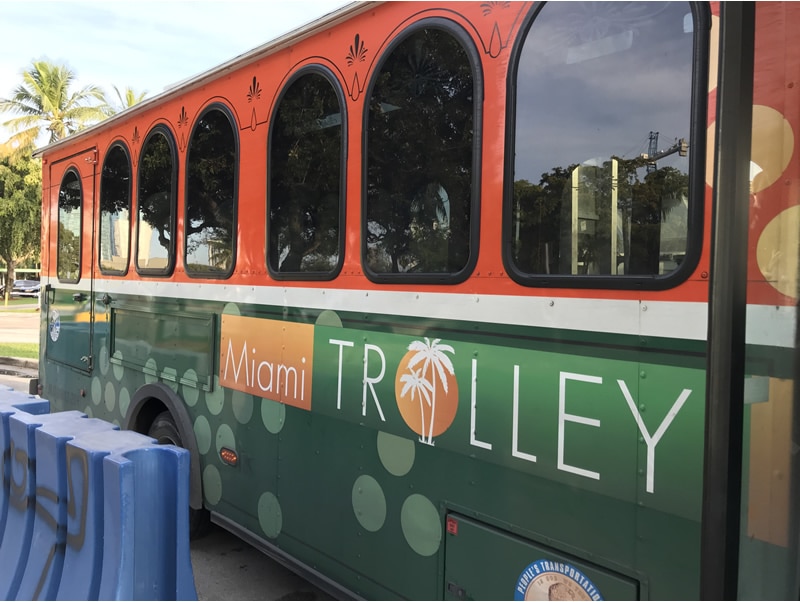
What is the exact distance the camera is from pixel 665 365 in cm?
181

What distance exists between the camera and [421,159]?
2604mm

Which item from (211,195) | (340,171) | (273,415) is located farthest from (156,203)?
(340,171)

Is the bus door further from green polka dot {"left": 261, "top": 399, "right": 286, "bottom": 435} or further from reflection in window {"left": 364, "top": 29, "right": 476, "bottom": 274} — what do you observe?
reflection in window {"left": 364, "top": 29, "right": 476, "bottom": 274}

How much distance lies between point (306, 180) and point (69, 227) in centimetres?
379

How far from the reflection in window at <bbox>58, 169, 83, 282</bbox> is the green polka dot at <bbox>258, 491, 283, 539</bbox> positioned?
3.35 meters

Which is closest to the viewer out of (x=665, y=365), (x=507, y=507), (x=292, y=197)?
(x=665, y=365)

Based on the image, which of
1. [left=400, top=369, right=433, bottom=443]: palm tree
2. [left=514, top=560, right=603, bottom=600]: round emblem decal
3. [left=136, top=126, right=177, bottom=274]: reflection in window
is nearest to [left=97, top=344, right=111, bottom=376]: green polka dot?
[left=136, top=126, right=177, bottom=274]: reflection in window

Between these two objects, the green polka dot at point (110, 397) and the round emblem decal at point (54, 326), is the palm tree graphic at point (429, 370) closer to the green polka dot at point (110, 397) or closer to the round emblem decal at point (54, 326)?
the green polka dot at point (110, 397)

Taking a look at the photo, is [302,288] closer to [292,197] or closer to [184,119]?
[292,197]

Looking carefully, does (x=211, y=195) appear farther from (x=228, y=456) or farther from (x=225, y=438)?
(x=228, y=456)

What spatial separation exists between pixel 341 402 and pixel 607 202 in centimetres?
150

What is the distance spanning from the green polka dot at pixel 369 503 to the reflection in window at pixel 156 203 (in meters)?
2.26

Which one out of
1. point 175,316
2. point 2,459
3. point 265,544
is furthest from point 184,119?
point 265,544

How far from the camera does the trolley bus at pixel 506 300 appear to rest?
154 centimetres
